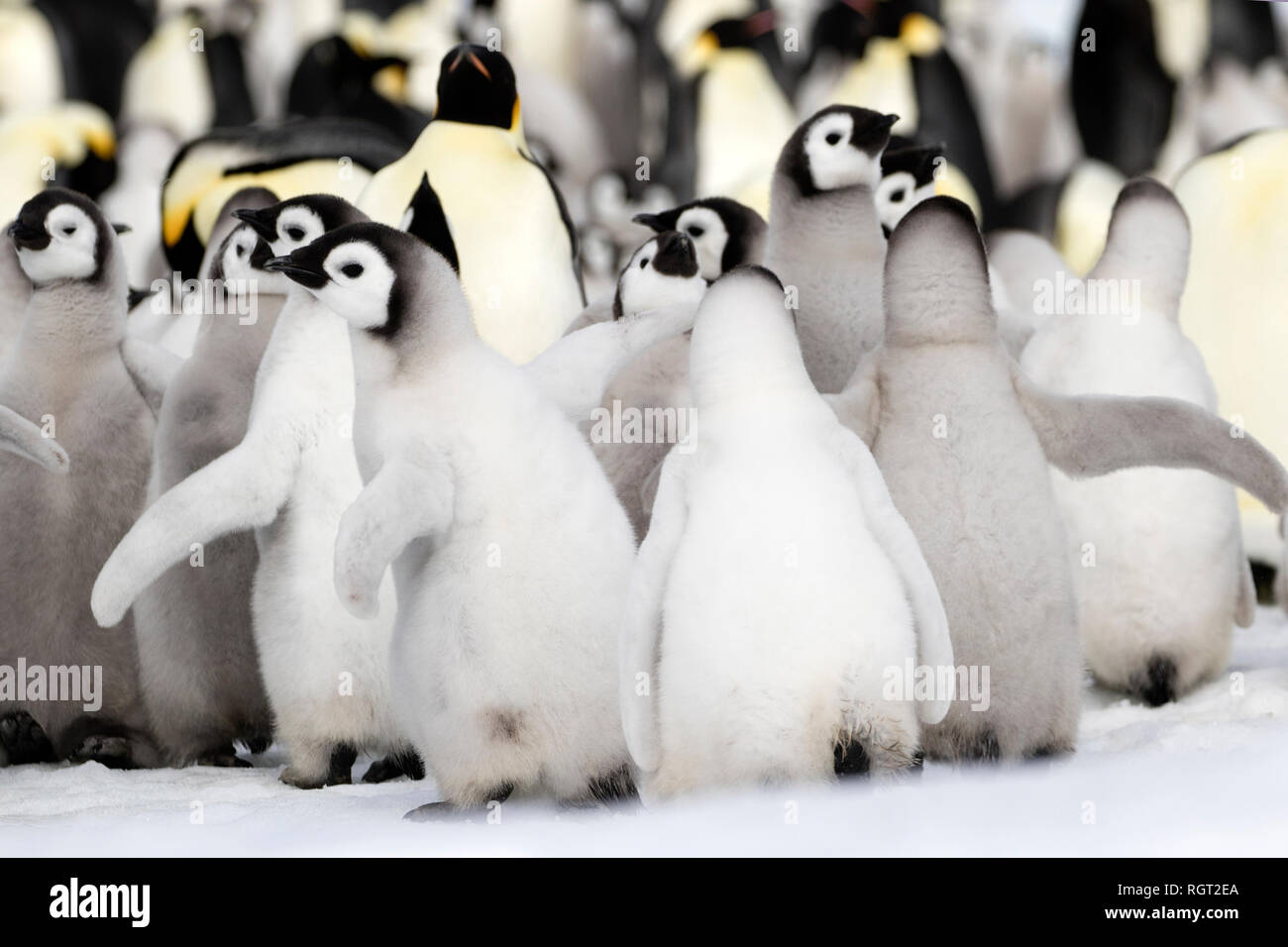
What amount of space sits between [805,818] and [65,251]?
1108 mm

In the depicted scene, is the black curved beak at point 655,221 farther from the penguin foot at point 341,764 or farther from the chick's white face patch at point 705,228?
the penguin foot at point 341,764

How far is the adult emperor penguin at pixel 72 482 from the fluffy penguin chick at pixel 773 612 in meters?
0.74

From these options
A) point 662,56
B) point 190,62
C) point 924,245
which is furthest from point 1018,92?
point 924,245

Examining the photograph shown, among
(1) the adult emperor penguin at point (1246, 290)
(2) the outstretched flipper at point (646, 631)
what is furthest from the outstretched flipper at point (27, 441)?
(1) the adult emperor penguin at point (1246, 290)

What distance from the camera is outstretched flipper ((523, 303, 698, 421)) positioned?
5.71 feet

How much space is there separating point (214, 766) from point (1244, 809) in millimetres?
1069

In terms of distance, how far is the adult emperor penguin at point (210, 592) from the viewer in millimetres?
1860

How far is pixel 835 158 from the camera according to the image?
2.00m

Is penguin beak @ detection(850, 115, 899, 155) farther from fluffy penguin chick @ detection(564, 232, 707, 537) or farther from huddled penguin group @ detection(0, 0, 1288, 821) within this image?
fluffy penguin chick @ detection(564, 232, 707, 537)

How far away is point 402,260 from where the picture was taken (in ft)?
5.07

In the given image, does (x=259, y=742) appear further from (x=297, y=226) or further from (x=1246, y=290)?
(x=1246, y=290)

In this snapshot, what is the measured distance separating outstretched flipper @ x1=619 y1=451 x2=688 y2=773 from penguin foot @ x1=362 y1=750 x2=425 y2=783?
0.35 meters

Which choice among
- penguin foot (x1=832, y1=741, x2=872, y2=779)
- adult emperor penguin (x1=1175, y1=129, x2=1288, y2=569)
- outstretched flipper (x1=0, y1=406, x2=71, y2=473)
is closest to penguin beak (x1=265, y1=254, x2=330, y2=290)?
outstretched flipper (x1=0, y1=406, x2=71, y2=473)
